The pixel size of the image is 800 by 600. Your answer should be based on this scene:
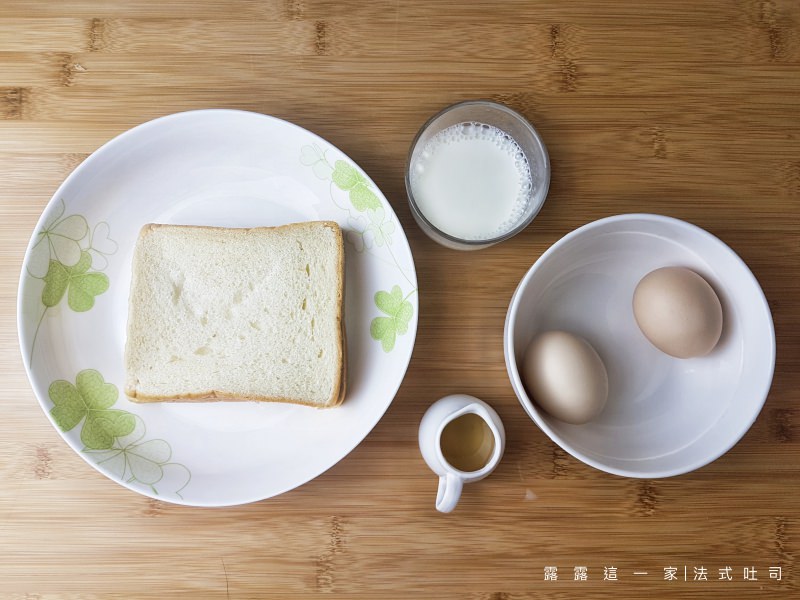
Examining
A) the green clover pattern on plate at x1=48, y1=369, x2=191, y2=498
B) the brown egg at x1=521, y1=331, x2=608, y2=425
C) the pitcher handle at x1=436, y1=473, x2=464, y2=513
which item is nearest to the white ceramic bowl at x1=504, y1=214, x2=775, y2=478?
the brown egg at x1=521, y1=331, x2=608, y2=425

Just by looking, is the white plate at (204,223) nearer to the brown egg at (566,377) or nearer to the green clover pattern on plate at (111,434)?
the green clover pattern on plate at (111,434)

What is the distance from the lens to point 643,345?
97 cm

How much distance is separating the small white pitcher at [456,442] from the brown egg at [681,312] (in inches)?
11.0

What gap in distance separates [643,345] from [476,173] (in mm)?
390

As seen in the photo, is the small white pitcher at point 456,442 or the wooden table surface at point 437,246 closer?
the small white pitcher at point 456,442

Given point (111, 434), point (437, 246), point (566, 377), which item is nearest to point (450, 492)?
point (566, 377)

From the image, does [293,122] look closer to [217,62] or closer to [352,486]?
[217,62]

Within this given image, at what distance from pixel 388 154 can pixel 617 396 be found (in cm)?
55

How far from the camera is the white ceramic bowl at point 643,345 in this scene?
2.88 ft

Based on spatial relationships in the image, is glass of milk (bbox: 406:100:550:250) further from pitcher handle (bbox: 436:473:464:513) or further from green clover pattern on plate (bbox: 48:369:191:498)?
green clover pattern on plate (bbox: 48:369:191:498)

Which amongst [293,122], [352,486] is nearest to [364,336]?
[352,486]

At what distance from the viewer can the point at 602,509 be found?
98 cm

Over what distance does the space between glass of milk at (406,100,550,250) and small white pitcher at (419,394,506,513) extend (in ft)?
0.83

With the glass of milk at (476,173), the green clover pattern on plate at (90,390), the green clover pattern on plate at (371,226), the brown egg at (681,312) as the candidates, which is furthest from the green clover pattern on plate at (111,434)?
the brown egg at (681,312)
